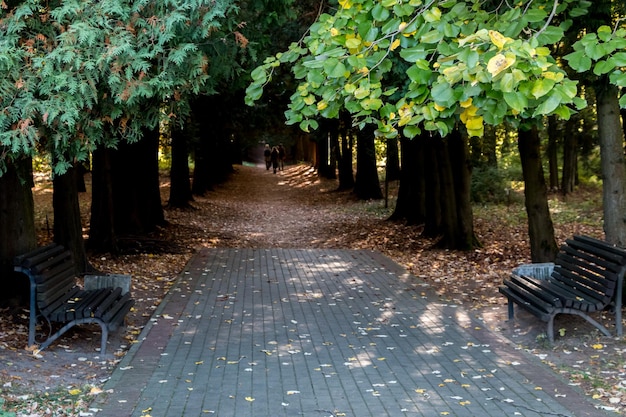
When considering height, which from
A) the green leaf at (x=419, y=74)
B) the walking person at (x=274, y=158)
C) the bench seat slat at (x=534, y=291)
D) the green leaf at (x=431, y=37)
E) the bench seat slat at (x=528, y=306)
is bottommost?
the bench seat slat at (x=528, y=306)

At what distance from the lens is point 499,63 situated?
4.50 m

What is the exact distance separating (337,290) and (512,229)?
29.2 ft

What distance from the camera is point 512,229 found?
20.1m

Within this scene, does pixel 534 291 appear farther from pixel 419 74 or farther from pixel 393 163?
pixel 393 163

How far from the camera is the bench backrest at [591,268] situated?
8.03 metres

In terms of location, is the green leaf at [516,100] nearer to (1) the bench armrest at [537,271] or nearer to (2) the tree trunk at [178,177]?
(1) the bench armrest at [537,271]

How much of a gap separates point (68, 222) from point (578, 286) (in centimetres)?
833

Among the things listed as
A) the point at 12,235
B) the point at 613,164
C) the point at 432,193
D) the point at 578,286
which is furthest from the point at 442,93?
the point at 432,193

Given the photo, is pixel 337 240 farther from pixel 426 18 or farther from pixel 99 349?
pixel 426 18

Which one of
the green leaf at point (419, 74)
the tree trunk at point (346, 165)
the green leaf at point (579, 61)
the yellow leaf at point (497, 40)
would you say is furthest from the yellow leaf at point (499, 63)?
the tree trunk at point (346, 165)

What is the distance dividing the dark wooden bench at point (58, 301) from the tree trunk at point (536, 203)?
7.14 metres

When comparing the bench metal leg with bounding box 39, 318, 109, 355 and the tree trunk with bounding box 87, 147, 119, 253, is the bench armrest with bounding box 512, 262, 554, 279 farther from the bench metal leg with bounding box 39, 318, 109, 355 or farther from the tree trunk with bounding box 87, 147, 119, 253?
the tree trunk with bounding box 87, 147, 119, 253

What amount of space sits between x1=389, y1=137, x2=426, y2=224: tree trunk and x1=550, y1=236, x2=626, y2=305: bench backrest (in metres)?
12.1

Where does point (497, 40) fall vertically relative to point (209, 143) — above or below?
above
